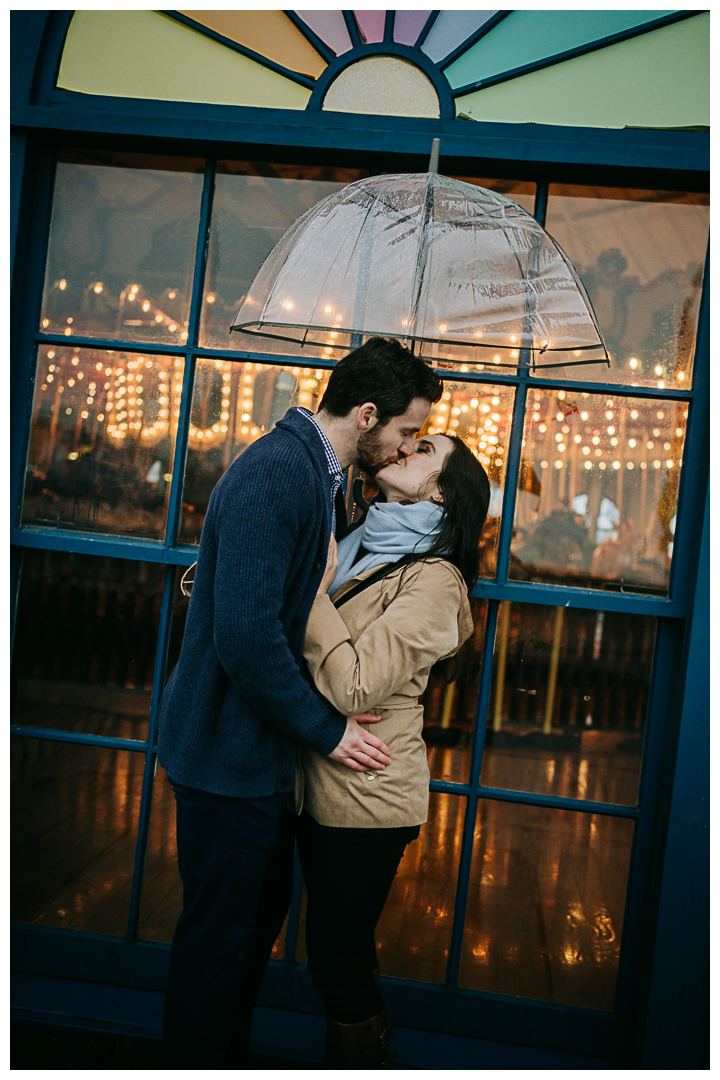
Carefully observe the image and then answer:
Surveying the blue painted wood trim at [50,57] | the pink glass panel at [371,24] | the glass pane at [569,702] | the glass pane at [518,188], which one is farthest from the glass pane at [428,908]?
the blue painted wood trim at [50,57]

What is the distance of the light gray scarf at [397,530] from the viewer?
1757 mm

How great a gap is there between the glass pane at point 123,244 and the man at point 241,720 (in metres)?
1.05

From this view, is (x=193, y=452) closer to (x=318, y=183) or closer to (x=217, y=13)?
(x=318, y=183)

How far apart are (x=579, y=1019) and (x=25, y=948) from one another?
196 centimetres

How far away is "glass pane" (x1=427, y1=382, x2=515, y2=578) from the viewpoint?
2.38m

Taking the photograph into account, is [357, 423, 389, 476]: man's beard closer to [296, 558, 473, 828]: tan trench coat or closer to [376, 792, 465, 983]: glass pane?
[296, 558, 473, 828]: tan trench coat

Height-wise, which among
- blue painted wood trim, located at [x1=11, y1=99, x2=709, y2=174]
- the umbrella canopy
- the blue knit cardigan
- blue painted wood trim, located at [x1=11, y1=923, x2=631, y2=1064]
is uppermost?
blue painted wood trim, located at [x1=11, y1=99, x2=709, y2=174]

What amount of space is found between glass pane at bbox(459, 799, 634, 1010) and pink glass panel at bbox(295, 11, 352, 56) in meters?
2.63

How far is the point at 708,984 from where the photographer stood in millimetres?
2234

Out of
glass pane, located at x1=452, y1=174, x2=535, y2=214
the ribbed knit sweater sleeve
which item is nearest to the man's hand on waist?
the ribbed knit sweater sleeve

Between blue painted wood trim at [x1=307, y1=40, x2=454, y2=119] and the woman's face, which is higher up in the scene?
blue painted wood trim at [x1=307, y1=40, x2=454, y2=119]

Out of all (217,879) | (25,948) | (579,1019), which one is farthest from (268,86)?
(579,1019)

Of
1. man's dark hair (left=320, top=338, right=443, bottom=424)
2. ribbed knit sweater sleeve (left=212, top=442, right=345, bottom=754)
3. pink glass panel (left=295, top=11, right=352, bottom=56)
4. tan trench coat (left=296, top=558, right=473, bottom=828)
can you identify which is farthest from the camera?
pink glass panel (left=295, top=11, right=352, bottom=56)

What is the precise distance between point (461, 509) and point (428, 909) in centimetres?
155
